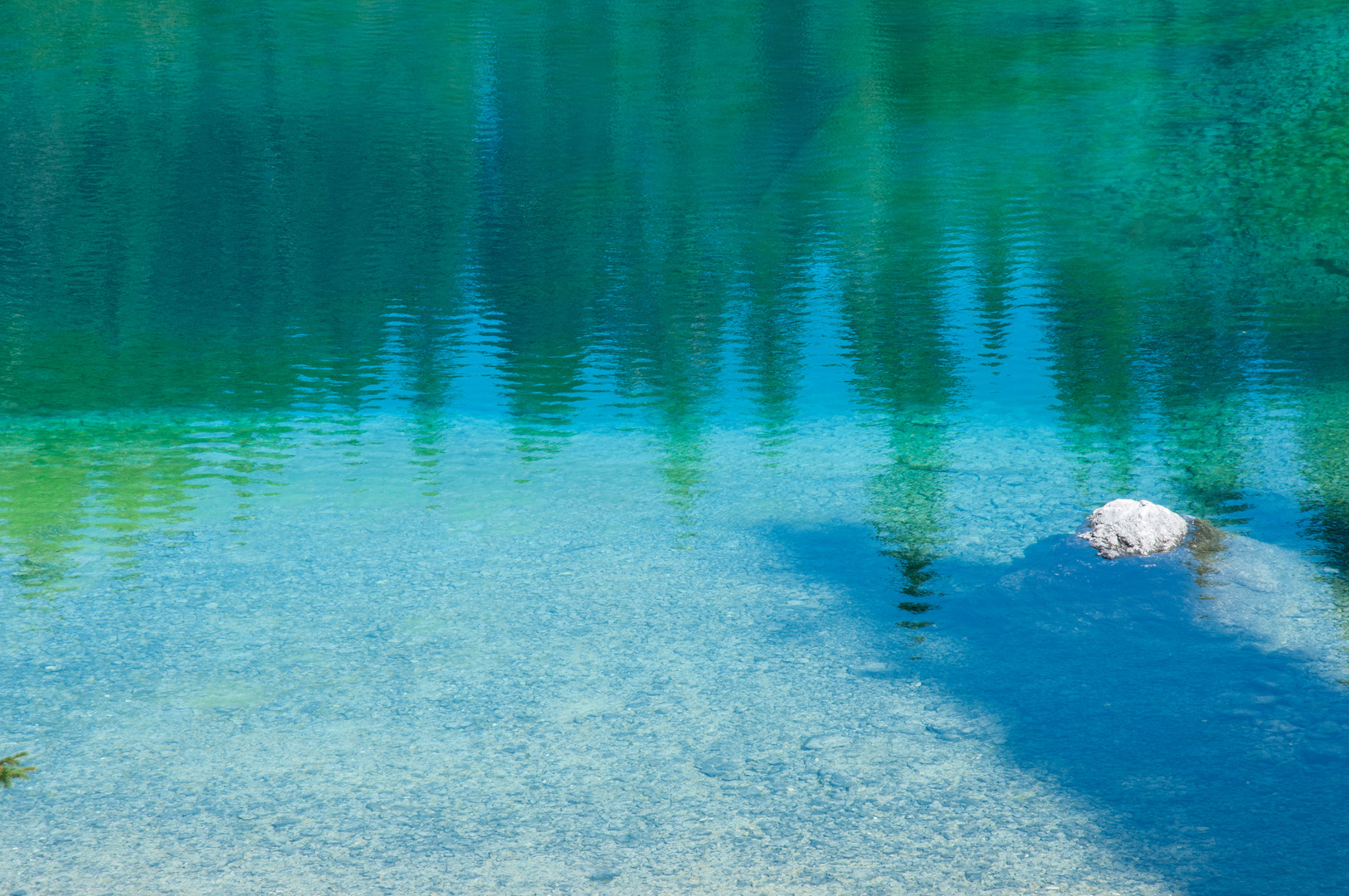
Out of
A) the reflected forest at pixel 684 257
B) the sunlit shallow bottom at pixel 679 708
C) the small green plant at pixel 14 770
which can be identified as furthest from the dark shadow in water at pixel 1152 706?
the small green plant at pixel 14 770

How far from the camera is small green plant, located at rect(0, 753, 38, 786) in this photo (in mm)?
5320

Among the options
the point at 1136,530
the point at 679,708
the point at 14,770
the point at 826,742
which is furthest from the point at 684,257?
the point at 14,770

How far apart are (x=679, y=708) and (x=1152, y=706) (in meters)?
2.14

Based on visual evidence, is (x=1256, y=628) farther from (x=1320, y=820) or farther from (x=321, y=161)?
(x=321, y=161)

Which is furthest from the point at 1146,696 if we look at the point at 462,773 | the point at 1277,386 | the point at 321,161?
the point at 321,161

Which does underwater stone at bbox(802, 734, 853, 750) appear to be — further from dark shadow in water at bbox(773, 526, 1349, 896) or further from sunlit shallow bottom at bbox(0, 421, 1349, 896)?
dark shadow in water at bbox(773, 526, 1349, 896)

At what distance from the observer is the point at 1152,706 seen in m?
5.49

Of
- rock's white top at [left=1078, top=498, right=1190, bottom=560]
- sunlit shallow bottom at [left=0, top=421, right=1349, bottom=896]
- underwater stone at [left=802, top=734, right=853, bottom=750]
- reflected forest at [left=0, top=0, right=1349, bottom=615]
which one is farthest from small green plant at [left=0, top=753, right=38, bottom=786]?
rock's white top at [left=1078, top=498, right=1190, bottom=560]

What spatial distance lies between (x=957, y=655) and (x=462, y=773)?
2428 millimetres

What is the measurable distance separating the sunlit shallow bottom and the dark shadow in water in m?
0.02

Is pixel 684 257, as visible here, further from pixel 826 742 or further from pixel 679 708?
pixel 826 742

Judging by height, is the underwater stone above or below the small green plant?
above

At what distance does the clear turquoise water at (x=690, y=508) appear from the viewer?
16.2ft

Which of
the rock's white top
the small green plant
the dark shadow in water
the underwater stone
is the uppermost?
the rock's white top
